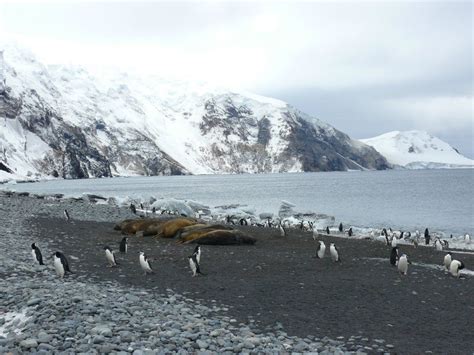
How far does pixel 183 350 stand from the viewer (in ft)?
31.6

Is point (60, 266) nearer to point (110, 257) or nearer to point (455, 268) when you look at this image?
point (110, 257)

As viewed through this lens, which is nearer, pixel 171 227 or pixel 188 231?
pixel 188 231

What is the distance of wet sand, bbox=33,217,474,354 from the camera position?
11711 millimetres

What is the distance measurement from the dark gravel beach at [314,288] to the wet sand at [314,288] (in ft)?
0.09

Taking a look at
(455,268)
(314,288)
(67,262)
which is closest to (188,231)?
(67,262)

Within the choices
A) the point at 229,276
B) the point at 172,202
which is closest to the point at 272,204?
the point at 172,202

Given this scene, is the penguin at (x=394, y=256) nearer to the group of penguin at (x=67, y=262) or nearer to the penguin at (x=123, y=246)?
the group of penguin at (x=67, y=262)

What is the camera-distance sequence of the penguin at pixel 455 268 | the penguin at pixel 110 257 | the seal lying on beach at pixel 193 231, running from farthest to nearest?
the seal lying on beach at pixel 193 231
the penguin at pixel 455 268
the penguin at pixel 110 257

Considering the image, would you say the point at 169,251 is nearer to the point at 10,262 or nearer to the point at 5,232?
the point at 10,262

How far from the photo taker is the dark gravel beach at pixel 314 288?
1157 centimetres

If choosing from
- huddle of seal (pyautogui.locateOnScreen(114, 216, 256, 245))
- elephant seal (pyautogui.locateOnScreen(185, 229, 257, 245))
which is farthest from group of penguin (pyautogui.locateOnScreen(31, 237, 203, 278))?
huddle of seal (pyautogui.locateOnScreen(114, 216, 256, 245))

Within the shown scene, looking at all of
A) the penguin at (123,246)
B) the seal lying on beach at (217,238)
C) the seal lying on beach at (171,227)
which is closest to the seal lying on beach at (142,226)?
the seal lying on beach at (171,227)

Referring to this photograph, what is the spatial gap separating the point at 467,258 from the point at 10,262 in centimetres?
2036

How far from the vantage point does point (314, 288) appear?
607 inches
